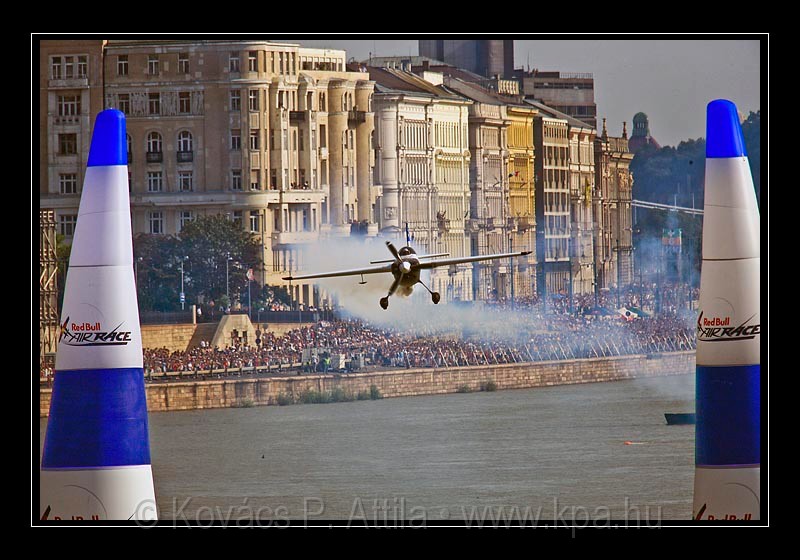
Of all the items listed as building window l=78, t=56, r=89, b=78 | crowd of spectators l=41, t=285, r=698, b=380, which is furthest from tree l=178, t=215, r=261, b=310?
building window l=78, t=56, r=89, b=78

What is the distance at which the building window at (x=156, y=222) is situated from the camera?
21.0m

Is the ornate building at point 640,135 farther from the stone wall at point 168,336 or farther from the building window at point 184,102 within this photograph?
the stone wall at point 168,336

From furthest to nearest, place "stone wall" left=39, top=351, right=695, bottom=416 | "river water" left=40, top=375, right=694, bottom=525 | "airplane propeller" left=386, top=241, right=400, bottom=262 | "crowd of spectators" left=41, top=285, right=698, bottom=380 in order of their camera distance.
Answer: "stone wall" left=39, top=351, right=695, bottom=416
"crowd of spectators" left=41, top=285, right=698, bottom=380
"river water" left=40, top=375, right=694, bottom=525
"airplane propeller" left=386, top=241, right=400, bottom=262

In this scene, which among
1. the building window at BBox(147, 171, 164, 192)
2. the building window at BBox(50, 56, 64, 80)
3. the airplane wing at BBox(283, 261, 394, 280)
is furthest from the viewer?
the building window at BBox(147, 171, 164, 192)

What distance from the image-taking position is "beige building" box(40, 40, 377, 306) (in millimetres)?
19906

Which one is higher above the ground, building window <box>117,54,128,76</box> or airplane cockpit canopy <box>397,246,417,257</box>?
building window <box>117,54,128,76</box>

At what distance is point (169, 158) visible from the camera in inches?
814

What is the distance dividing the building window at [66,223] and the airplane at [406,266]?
2060mm

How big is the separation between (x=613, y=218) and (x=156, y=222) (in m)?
4.25

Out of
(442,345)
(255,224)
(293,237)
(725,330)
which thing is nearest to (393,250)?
(293,237)

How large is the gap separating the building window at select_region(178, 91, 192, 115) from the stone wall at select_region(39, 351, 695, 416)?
3038mm

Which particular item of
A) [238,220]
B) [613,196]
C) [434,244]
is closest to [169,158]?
[238,220]

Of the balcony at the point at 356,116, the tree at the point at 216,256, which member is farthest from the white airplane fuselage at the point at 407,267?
the tree at the point at 216,256

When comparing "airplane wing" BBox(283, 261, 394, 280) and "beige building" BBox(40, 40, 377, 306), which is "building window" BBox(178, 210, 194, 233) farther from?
"airplane wing" BBox(283, 261, 394, 280)
